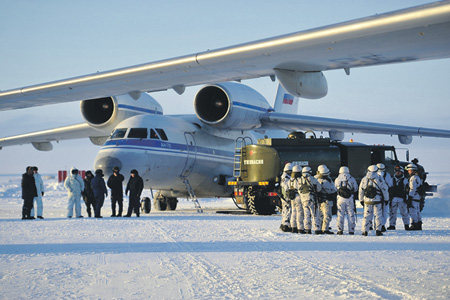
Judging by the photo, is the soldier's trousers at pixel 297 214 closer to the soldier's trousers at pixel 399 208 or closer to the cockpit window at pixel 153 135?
the soldier's trousers at pixel 399 208

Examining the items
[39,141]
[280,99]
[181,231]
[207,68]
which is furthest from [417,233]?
[39,141]

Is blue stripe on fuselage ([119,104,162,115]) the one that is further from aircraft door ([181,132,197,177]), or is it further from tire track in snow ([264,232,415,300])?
tire track in snow ([264,232,415,300])

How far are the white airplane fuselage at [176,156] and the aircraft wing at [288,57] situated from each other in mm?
10006

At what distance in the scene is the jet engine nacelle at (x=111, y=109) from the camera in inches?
802

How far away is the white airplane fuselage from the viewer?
59.5 feet

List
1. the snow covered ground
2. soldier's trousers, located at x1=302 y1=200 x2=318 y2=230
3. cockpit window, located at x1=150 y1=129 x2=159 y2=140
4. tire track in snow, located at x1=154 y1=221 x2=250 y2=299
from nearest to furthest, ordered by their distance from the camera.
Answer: tire track in snow, located at x1=154 y1=221 x2=250 y2=299, the snow covered ground, soldier's trousers, located at x1=302 y1=200 x2=318 y2=230, cockpit window, located at x1=150 y1=129 x2=159 y2=140

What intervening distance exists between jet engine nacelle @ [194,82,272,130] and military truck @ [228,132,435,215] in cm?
161

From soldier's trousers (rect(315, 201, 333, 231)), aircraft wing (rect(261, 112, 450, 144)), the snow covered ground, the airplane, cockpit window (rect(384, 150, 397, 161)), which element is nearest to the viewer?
the airplane

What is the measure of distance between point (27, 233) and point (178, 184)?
346 inches

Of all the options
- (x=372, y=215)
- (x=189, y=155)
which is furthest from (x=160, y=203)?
(x=372, y=215)

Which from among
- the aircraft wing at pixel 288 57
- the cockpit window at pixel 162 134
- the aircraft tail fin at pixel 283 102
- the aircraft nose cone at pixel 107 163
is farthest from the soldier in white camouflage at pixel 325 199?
the aircraft tail fin at pixel 283 102

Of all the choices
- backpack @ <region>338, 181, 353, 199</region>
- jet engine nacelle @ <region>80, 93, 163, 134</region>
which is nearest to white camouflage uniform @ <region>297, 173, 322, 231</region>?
backpack @ <region>338, 181, 353, 199</region>

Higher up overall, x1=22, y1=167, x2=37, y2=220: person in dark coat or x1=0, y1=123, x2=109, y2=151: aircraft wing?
x1=0, y1=123, x2=109, y2=151: aircraft wing

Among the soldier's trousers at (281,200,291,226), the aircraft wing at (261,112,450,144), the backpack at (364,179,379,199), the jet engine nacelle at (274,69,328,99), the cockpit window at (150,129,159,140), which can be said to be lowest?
the soldier's trousers at (281,200,291,226)
